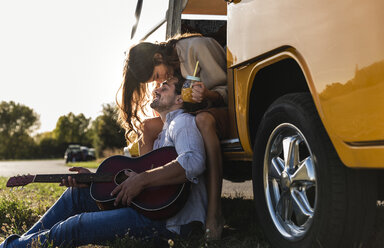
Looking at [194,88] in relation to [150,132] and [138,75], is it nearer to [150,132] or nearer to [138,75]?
→ [150,132]

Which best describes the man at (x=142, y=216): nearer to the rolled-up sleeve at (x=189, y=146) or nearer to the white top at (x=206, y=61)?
the rolled-up sleeve at (x=189, y=146)

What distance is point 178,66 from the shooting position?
12.1 feet

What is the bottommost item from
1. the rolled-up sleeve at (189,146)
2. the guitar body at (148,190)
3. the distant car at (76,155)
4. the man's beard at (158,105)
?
the distant car at (76,155)

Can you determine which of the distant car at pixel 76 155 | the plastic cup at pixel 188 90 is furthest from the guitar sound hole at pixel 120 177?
the distant car at pixel 76 155

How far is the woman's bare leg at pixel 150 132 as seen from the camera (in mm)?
3606

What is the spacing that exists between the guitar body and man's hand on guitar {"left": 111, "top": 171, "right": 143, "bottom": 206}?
0.19 ft

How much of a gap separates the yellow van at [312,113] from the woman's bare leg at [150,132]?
947mm

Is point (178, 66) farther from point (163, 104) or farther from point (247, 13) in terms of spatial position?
point (247, 13)

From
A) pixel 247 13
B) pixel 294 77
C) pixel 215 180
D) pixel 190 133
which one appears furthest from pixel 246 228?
pixel 247 13

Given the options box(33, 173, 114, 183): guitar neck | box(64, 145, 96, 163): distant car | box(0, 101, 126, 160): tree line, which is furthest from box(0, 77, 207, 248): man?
box(0, 101, 126, 160): tree line

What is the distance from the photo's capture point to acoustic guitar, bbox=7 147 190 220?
2.63 m

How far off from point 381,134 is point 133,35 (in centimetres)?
412

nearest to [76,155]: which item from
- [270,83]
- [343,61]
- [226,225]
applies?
[226,225]

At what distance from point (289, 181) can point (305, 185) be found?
0.11m
